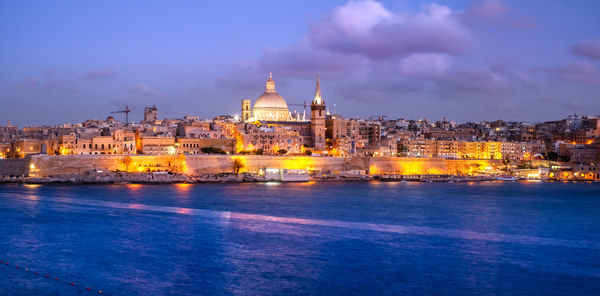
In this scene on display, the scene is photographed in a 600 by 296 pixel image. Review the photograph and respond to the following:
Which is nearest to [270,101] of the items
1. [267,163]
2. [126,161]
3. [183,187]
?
[267,163]

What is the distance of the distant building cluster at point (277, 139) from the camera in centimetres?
3103

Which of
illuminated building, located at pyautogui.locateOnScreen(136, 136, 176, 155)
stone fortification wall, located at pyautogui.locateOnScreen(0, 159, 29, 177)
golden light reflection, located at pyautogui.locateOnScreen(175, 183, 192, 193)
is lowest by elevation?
golden light reflection, located at pyautogui.locateOnScreen(175, 183, 192, 193)

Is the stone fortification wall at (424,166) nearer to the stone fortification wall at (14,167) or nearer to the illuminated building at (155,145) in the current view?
the illuminated building at (155,145)

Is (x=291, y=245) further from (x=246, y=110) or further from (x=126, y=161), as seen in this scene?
(x=246, y=110)

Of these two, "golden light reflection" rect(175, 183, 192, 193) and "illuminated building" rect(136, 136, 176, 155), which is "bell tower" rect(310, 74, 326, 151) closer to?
"illuminated building" rect(136, 136, 176, 155)

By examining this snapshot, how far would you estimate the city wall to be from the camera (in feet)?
86.8

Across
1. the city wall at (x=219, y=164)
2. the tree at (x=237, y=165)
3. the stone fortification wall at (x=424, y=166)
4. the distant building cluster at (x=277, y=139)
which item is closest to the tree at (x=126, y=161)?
the city wall at (x=219, y=164)

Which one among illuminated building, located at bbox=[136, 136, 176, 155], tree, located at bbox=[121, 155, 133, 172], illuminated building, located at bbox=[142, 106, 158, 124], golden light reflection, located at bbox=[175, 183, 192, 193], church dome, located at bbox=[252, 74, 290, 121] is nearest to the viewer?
golden light reflection, located at bbox=[175, 183, 192, 193]

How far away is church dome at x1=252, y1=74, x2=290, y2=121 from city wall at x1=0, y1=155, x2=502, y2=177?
13.7 meters

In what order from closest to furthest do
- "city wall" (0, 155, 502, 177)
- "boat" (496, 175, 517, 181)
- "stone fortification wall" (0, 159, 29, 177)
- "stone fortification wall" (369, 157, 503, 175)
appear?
"stone fortification wall" (0, 159, 29, 177) → "city wall" (0, 155, 502, 177) → "boat" (496, 175, 517, 181) → "stone fortification wall" (369, 157, 503, 175)

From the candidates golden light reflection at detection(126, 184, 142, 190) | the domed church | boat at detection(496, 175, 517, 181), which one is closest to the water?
golden light reflection at detection(126, 184, 142, 190)

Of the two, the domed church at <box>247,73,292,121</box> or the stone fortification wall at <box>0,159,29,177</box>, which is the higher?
the domed church at <box>247,73,292,121</box>

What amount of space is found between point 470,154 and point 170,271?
35360 millimetres

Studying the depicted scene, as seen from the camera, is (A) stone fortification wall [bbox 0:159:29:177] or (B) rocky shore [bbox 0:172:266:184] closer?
(B) rocky shore [bbox 0:172:266:184]
